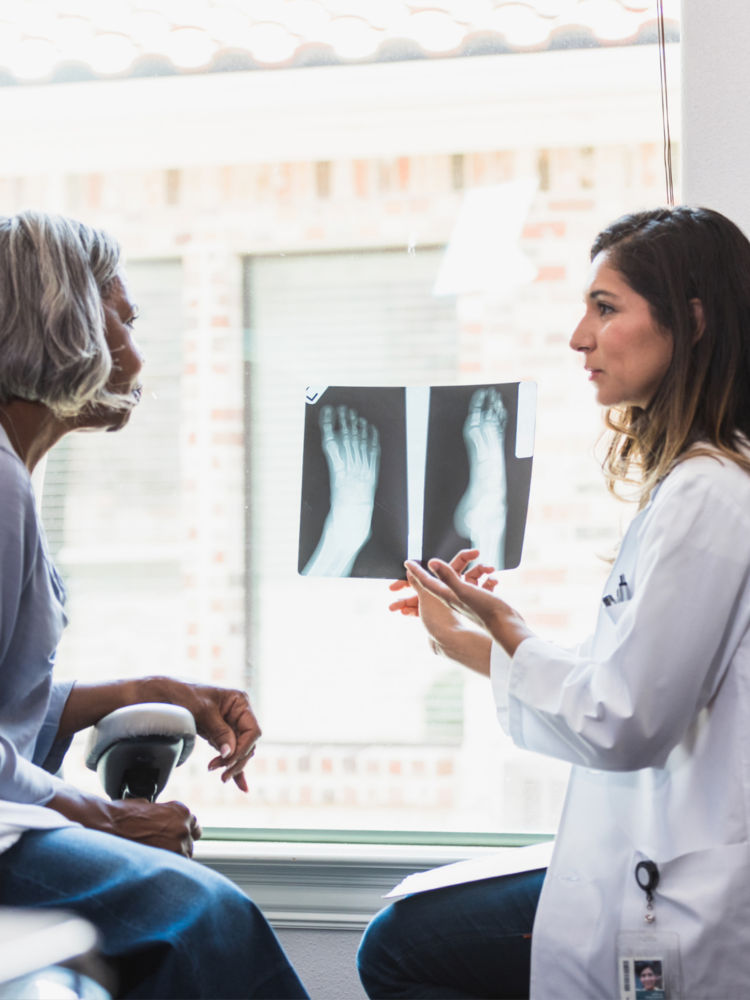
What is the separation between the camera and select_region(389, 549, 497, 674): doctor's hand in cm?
143

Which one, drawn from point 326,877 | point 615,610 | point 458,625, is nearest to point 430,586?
point 458,625

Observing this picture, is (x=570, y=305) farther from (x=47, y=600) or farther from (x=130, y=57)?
(x=47, y=600)

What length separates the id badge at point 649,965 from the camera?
1147 millimetres

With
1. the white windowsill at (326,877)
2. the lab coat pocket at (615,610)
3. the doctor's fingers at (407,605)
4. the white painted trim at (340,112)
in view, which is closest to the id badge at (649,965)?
the lab coat pocket at (615,610)

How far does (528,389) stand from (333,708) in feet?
2.98

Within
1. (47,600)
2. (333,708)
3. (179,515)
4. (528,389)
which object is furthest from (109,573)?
(528,389)

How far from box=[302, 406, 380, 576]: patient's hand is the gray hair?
13.0 inches

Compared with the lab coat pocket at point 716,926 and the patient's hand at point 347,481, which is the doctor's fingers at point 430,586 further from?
the lab coat pocket at point 716,926

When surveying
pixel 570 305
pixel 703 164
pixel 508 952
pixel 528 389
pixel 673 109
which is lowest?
pixel 508 952

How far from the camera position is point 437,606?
1520 mm

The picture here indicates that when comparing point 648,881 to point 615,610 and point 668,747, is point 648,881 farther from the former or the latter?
point 615,610

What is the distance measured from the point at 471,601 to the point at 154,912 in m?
0.53

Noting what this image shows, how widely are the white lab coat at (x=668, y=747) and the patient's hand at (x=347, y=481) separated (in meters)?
0.41

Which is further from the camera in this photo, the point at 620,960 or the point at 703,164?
the point at 703,164
